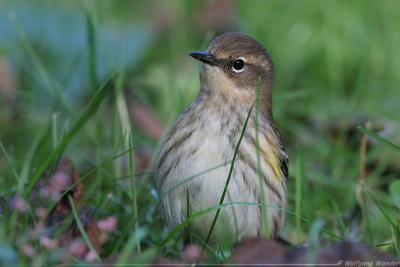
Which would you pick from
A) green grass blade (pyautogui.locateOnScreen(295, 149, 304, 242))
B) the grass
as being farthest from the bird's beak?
green grass blade (pyautogui.locateOnScreen(295, 149, 304, 242))

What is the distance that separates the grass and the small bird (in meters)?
0.07

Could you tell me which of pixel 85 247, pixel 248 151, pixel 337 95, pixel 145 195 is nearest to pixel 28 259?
pixel 85 247

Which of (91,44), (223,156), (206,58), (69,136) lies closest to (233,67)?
(206,58)

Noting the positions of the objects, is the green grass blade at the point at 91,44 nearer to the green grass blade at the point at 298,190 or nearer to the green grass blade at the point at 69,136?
the green grass blade at the point at 69,136

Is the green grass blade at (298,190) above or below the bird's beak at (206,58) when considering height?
below

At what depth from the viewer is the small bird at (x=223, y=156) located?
408 cm

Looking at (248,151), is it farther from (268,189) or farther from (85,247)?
(85,247)

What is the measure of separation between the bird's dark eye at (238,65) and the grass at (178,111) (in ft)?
1.91

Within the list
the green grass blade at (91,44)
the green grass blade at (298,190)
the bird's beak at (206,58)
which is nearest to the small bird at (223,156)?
the bird's beak at (206,58)

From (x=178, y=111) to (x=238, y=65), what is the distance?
2.36 ft

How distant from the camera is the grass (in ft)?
12.9

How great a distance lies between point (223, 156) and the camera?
4105 mm

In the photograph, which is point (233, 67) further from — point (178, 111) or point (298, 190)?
point (298, 190)

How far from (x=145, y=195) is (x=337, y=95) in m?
2.73
